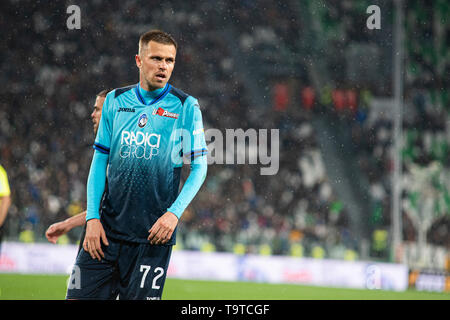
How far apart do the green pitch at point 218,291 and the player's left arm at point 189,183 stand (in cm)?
612

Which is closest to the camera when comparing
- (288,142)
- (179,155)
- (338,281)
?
(179,155)

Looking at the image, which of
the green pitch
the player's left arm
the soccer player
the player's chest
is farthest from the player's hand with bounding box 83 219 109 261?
the green pitch

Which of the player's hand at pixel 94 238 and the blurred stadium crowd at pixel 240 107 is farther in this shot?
the blurred stadium crowd at pixel 240 107

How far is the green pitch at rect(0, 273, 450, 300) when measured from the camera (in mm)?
10060

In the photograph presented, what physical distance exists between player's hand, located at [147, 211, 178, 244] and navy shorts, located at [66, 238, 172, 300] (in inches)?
5.2

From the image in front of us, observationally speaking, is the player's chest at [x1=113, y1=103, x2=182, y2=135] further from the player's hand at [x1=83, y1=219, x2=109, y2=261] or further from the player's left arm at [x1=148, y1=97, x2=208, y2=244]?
the player's hand at [x1=83, y1=219, x2=109, y2=261]

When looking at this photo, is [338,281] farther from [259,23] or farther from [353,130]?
[259,23]

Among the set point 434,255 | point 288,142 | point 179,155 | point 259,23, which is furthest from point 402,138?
point 179,155

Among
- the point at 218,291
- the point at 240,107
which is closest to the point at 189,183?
the point at 218,291

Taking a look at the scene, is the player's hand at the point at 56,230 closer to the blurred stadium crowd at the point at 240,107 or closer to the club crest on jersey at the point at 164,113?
the club crest on jersey at the point at 164,113

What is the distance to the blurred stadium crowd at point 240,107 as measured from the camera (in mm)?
15953

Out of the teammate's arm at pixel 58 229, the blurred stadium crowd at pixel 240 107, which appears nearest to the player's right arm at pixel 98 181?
the teammate's arm at pixel 58 229

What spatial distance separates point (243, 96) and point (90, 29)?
490 cm

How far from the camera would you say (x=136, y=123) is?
357cm
